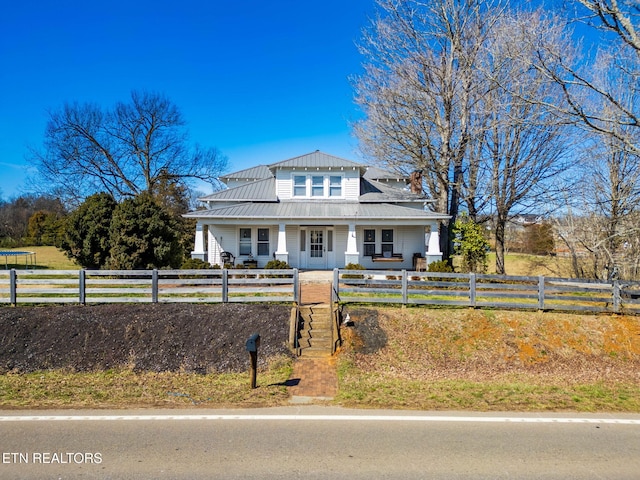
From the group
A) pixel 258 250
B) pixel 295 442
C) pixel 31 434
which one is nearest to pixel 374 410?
pixel 295 442

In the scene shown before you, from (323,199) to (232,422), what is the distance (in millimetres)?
16537

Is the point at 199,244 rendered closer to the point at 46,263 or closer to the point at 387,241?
the point at 387,241

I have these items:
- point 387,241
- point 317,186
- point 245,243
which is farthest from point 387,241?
point 245,243

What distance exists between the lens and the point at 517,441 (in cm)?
544

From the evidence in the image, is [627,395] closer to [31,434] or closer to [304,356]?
[304,356]

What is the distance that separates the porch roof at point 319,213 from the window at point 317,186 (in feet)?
2.75

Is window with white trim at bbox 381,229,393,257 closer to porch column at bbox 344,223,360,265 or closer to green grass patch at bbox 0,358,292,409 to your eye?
porch column at bbox 344,223,360,265

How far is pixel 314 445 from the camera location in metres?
5.26

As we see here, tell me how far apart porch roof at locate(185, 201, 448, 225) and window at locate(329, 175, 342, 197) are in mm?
857

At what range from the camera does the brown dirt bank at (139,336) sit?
9.27 m

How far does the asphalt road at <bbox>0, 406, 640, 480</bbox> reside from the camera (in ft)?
15.1

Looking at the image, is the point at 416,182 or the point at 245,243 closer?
the point at 245,243

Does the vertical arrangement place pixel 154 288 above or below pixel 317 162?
below

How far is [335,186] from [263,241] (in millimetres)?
4972
